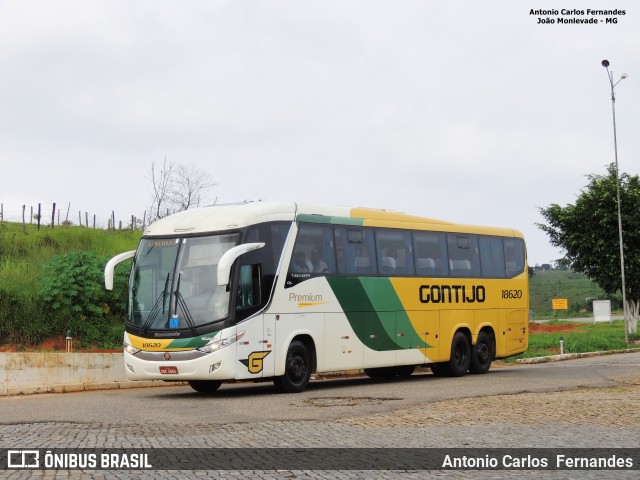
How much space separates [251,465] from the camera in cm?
989

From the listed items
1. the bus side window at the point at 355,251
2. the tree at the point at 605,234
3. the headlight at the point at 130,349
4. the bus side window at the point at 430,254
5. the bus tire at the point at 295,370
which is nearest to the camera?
the headlight at the point at 130,349

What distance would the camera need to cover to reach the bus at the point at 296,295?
61.0 ft

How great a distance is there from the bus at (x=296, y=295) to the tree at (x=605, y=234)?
27.3 meters

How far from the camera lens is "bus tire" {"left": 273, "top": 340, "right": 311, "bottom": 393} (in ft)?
64.7

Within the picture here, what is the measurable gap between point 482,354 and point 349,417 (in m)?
12.0

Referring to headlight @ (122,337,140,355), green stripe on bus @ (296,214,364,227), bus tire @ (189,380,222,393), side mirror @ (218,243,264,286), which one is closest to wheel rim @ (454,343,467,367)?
green stripe on bus @ (296,214,364,227)

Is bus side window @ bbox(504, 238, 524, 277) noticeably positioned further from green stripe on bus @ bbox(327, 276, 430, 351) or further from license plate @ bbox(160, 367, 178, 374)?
license plate @ bbox(160, 367, 178, 374)

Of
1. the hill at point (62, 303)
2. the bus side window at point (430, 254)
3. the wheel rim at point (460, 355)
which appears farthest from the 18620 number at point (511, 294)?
the hill at point (62, 303)

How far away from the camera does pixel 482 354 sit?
26.0 meters

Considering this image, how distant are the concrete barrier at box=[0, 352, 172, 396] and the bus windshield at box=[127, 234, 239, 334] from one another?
12.5 feet

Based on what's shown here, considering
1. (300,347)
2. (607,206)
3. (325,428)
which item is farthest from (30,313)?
(607,206)

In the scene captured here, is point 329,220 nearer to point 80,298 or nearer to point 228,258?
point 228,258

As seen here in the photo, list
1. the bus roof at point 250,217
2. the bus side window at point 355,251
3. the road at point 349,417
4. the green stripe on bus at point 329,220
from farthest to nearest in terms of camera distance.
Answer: the bus side window at point 355,251
the green stripe on bus at point 329,220
the bus roof at point 250,217
the road at point 349,417

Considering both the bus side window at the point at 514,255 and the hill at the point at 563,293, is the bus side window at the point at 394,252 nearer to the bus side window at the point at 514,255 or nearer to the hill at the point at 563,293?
the bus side window at the point at 514,255
